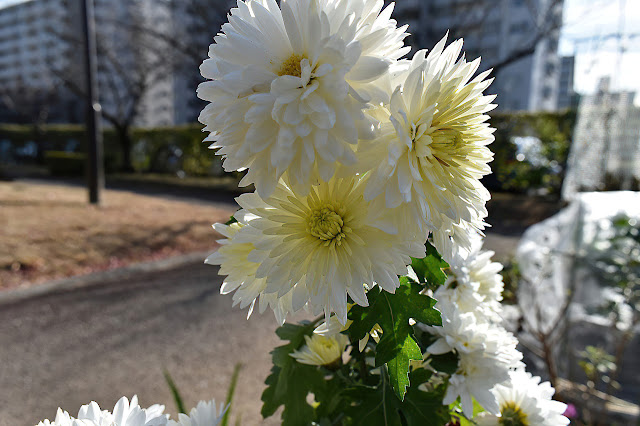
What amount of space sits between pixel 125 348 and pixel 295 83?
160 inches

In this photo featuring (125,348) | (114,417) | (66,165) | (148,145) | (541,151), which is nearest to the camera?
(114,417)

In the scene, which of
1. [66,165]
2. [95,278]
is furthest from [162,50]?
[95,278]

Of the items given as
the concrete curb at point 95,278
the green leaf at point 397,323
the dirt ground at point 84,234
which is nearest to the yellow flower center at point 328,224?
the green leaf at point 397,323

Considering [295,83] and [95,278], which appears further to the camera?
[95,278]

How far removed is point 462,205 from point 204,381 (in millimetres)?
3403

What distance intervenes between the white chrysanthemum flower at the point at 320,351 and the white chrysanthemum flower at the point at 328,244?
30 cm

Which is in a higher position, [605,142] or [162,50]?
[162,50]

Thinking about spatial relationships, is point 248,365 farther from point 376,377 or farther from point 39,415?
point 376,377

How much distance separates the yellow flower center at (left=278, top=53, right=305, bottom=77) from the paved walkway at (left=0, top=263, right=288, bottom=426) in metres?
2.98

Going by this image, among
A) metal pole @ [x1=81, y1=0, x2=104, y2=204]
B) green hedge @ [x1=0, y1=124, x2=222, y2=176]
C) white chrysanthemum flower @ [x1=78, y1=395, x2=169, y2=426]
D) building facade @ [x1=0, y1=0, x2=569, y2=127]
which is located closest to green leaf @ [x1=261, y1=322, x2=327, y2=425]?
white chrysanthemum flower @ [x1=78, y1=395, x2=169, y2=426]

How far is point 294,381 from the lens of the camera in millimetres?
930

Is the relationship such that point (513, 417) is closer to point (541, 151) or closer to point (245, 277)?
point (245, 277)

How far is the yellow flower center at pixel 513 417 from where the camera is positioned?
930mm

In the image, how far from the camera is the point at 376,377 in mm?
922
